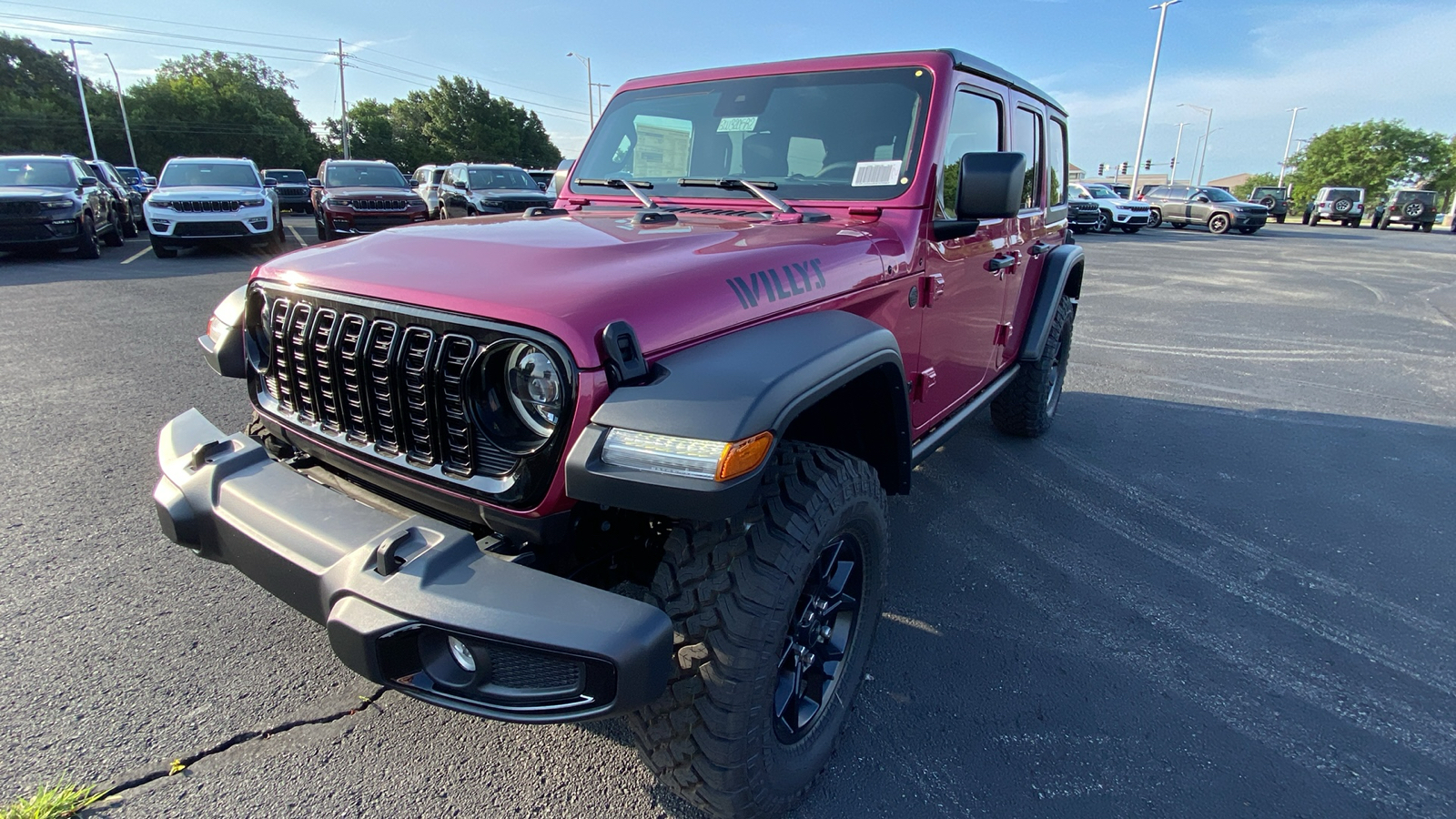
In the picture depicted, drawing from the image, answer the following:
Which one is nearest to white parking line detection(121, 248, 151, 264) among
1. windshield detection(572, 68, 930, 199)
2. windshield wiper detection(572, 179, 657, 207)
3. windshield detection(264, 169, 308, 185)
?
windshield wiper detection(572, 179, 657, 207)

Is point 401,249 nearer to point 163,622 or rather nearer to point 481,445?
point 481,445

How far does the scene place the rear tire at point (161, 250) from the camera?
1160 cm

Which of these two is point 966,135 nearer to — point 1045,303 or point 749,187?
point 749,187

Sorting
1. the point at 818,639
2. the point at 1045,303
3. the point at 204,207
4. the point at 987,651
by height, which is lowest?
the point at 987,651

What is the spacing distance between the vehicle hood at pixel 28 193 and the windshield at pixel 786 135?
11725 millimetres

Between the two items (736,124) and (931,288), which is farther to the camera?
(736,124)

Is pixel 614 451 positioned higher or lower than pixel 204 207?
lower

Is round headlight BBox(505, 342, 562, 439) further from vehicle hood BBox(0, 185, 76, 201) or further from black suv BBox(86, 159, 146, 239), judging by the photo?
black suv BBox(86, 159, 146, 239)

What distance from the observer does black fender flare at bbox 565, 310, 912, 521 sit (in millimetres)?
1413

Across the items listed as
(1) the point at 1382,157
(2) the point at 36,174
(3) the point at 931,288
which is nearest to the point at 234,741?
(3) the point at 931,288

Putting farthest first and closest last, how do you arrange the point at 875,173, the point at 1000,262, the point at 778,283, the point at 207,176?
the point at 207,176 < the point at 1000,262 < the point at 875,173 < the point at 778,283

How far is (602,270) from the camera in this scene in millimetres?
1757

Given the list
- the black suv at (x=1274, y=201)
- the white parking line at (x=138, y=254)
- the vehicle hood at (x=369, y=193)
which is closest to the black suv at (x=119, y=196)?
the white parking line at (x=138, y=254)

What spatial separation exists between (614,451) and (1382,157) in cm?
7820
